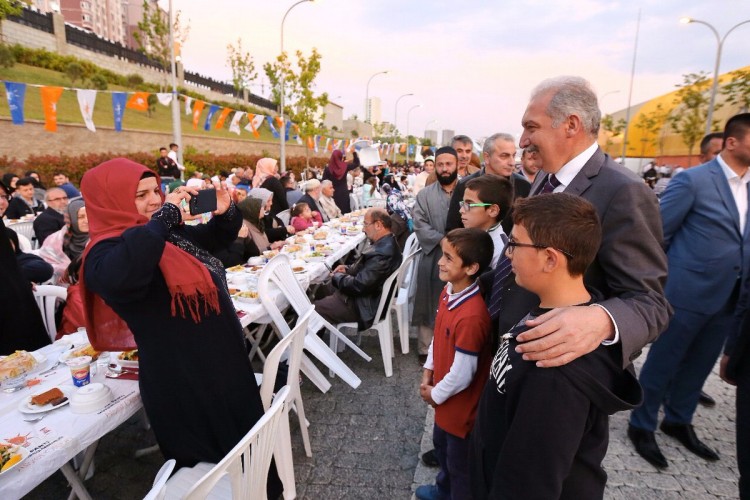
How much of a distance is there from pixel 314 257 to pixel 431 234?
5.13ft

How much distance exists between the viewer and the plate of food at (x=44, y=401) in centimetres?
181

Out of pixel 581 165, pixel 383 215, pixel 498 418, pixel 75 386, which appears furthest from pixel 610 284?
pixel 383 215

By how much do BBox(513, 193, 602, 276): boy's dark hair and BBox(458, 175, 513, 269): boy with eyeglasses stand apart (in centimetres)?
154

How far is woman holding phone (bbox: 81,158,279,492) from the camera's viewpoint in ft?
5.30

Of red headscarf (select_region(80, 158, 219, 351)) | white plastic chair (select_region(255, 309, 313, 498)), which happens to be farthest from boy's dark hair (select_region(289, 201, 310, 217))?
red headscarf (select_region(80, 158, 219, 351))

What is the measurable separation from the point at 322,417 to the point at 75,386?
176 centimetres

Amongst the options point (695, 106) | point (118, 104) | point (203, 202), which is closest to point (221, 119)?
point (118, 104)

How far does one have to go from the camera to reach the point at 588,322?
1.11 m

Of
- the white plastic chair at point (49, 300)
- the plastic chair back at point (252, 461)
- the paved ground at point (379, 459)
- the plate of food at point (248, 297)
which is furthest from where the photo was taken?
the white plastic chair at point (49, 300)

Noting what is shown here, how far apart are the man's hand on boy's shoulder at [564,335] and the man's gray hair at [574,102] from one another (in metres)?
0.69

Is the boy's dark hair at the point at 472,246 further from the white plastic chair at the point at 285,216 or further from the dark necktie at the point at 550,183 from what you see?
the white plastic chair at the point at 285,216

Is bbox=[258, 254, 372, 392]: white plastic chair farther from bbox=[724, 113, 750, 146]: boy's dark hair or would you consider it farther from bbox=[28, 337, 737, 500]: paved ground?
bbox=[724, 113, 750, 146]: boy's dark hair

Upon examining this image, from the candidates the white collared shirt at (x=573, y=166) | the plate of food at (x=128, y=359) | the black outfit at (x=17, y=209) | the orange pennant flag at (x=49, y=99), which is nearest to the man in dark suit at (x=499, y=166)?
the white collared shirt at (x=573, y=166)

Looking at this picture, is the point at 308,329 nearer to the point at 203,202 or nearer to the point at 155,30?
the point at 203,202
